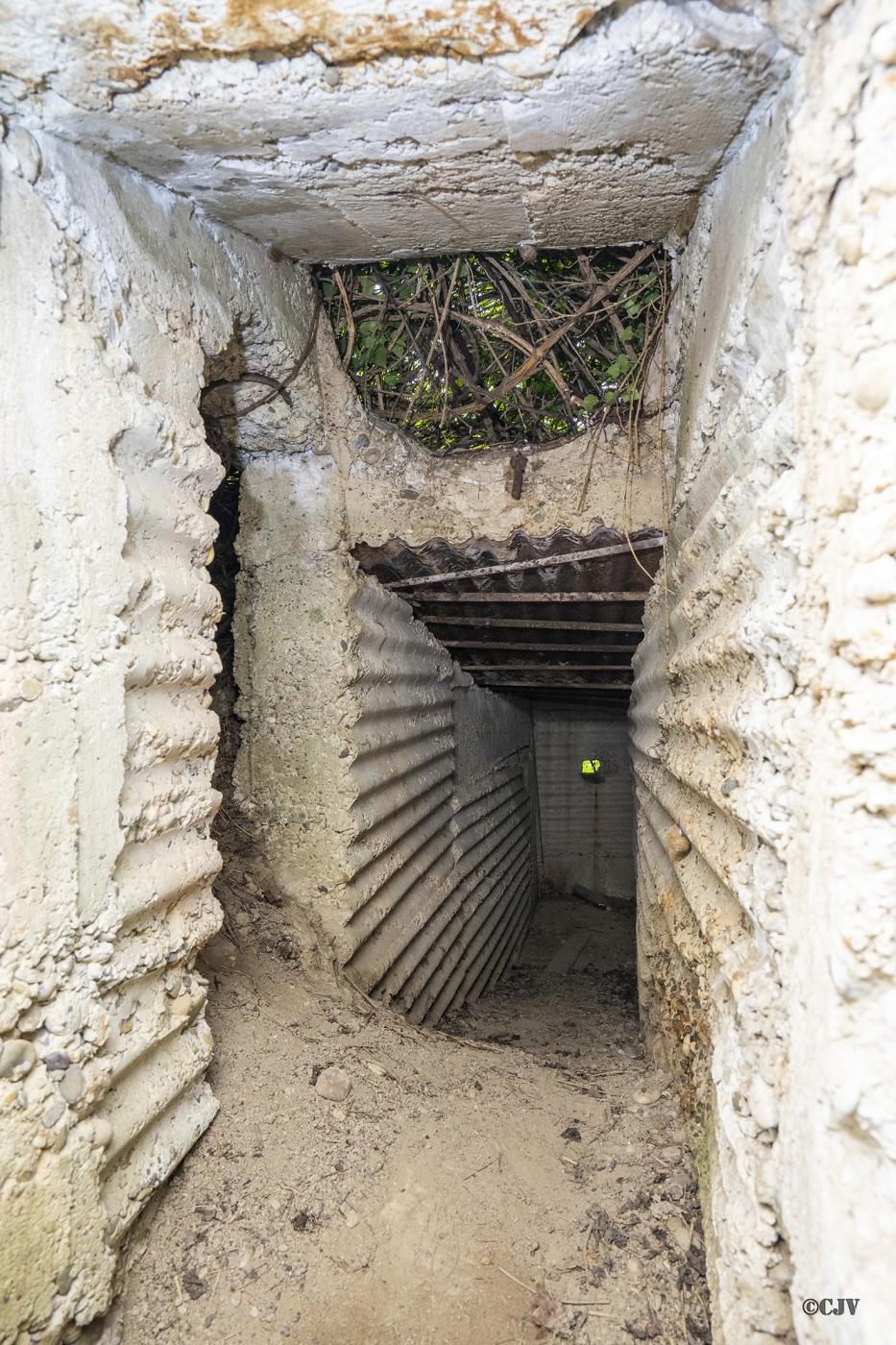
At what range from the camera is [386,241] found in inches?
82.7

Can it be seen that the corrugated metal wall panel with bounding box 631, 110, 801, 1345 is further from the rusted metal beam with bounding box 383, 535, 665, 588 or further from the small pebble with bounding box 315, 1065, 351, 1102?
the small pebble with bounding box 315, 1065, 351, 1102

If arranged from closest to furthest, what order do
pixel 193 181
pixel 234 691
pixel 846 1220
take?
pixel 846 1220 < pixel 193 181 < pixel 234 691

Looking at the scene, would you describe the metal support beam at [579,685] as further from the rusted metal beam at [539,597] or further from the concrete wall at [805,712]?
the concrete wall at [805,712]

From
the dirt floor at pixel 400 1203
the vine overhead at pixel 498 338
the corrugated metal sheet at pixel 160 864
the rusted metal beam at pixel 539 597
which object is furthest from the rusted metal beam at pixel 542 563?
the dirt floor at pixel 400 1203

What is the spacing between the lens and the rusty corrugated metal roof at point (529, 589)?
284 cm

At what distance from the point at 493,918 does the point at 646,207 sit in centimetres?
439

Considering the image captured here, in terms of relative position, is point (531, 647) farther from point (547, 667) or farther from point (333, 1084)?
point (333, 1084)

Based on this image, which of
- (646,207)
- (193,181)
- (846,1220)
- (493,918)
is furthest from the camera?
(493,918)

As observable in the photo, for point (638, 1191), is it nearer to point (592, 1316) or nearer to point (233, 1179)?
point (592, 1316)

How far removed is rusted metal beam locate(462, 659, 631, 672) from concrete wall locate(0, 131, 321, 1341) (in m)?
2.98

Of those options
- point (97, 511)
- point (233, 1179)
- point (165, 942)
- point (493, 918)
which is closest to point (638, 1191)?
point (233, 1179)

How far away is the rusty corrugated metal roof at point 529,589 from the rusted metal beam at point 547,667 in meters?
0.02

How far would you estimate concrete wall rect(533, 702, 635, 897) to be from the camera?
324 inches

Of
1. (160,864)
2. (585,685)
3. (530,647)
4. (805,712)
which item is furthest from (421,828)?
(805,712)
